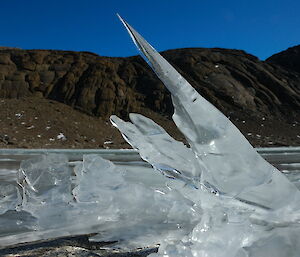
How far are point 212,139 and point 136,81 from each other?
4711 centimetres

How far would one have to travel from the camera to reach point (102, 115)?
41.6 metres

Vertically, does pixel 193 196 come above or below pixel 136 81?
below

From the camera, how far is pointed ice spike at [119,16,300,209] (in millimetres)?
1611

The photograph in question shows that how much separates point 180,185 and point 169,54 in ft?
185

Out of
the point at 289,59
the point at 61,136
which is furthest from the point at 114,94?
the point at 289,59

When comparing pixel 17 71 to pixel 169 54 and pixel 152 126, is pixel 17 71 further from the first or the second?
pixel 152 126

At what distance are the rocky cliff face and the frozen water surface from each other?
3905cm

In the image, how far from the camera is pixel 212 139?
1624 mm

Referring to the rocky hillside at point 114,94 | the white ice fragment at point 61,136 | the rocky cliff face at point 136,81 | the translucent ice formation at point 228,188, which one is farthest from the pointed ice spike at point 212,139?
the rocky cliff face at point 136,81

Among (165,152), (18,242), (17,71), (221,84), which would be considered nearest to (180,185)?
(165,152)

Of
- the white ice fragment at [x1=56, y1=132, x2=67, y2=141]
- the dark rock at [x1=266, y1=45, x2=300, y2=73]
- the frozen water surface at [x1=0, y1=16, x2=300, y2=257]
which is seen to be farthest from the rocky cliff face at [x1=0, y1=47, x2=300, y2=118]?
the frozen water surface at [x1=0, y1=16, x2=300, y2=257]

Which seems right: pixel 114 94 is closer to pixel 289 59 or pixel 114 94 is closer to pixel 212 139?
pixel 289 59

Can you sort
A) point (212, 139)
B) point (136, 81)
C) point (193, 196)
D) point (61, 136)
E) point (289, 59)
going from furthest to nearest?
point (289, 59)
point (136, 81)
point (61, 136)
point (193, 196)
point (212, 139)

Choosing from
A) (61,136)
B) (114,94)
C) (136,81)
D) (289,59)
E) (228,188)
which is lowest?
(228,188)
